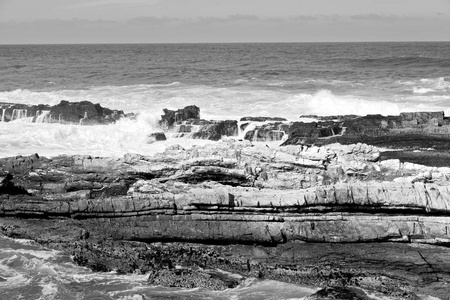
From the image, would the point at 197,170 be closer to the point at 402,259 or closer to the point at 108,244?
the point at 108,244

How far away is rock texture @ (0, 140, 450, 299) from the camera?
13.9 m

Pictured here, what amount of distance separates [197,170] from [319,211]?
13.1 feet

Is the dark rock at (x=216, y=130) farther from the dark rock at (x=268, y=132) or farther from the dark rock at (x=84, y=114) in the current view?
the dark rock at (x=84, y=114)

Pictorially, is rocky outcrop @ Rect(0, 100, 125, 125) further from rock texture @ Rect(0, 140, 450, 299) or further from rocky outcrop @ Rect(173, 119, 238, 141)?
rock texture @ Rect(0, 140, 450, 299)

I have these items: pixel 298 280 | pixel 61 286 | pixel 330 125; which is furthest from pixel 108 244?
pixel 330 125

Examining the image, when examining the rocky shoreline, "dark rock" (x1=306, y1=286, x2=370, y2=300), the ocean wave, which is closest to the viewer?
"dark rock" (x1=306, y1=286, x2=370, y2=300)

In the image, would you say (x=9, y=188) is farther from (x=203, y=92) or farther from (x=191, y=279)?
(x=203, y=92)

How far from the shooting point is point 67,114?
34.6 metres

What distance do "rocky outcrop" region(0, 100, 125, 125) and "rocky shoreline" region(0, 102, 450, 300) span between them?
47.4 ft

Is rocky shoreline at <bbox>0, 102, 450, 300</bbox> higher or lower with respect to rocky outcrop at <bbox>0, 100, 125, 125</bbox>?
lower

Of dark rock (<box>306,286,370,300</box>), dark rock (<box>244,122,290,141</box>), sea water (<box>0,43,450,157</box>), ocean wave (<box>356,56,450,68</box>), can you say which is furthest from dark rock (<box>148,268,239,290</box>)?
ocean wave (<box>356,56,450,68</box>)

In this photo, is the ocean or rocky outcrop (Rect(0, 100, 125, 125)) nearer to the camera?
the ocean

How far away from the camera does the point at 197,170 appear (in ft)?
56.1

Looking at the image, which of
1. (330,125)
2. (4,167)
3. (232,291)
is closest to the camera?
(232,291)
